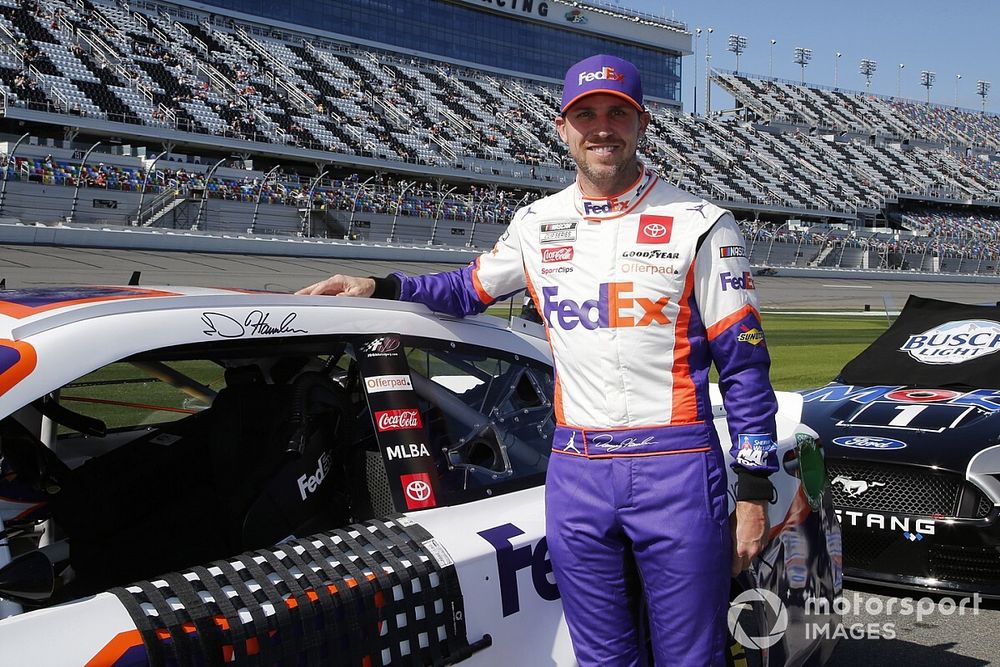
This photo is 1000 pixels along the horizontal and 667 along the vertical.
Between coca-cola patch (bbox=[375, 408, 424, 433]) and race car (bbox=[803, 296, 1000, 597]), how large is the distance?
9.39ft

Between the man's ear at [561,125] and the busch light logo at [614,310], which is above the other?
the man's ear at [561,125]

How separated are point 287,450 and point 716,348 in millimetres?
1071

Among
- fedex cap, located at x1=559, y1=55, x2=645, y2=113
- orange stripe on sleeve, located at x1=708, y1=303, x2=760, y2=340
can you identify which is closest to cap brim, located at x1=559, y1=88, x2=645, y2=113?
fedex cap, located at x1=559, y1=55, x2=645, y2=113

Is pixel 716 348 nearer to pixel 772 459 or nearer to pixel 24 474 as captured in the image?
pixel 772 459

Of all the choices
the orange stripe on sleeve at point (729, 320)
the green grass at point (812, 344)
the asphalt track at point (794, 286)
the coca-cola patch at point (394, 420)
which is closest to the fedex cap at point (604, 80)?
the orange stripe on sleeve at point (729, 320)

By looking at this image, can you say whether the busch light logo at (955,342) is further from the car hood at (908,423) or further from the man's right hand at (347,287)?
the man's right hand at (347,287)

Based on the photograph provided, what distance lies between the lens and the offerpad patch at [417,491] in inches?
96.2

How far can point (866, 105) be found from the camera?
80.9 meters

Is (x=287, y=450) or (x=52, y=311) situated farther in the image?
(x=287, y=450)

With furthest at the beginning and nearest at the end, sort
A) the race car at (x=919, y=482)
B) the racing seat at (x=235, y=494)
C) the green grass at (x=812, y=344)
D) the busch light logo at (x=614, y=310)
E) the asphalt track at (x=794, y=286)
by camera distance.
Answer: the green grass at (x=812, y=344) → the race car at (x=919, y=482) → the asphalt track at (x=794, y=286) → the racing seat at (x=235, y=494) → the busch light logo at (x=614, y=310)

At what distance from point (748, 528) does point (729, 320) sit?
0.48 meters

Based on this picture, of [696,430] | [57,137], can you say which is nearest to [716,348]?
[696,430]

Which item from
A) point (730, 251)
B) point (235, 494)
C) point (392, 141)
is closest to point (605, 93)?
point (730, 251)
